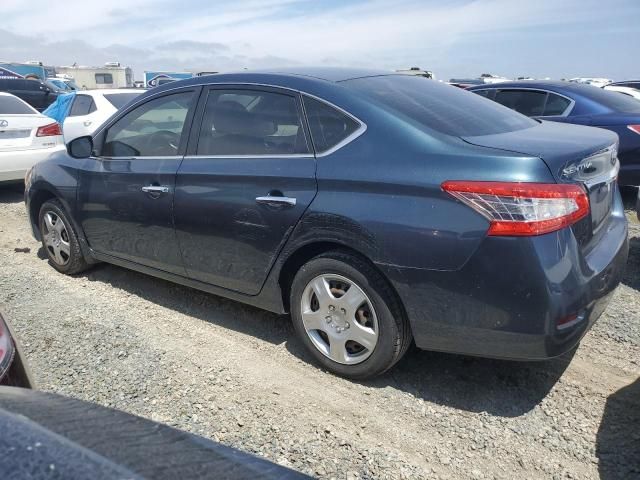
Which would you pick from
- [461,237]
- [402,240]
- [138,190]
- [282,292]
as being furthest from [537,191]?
[138,190]

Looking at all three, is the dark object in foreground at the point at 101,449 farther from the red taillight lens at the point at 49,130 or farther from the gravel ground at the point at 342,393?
the red taillight lens at the point at 49,130

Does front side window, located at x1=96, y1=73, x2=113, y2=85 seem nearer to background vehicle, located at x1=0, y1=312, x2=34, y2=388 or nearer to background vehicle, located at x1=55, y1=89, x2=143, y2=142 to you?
background vehicle, located at x1=55, y1=89, x2=143, y2=142

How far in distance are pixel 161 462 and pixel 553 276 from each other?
181 centimetres

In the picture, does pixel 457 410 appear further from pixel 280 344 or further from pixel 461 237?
pixel 280 344

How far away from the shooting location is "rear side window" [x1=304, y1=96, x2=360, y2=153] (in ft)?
9.49

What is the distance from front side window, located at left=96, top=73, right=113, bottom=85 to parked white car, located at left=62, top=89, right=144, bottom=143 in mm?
32960

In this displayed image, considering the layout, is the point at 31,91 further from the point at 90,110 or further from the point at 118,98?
the point at 118,98

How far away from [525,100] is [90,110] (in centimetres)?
720

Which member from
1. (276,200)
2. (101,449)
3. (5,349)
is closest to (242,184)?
(276,200)

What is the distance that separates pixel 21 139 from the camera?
750 cm

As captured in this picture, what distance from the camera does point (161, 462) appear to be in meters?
1.25

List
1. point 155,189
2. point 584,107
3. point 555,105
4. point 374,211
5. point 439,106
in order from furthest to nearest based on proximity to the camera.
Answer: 1. point 555,105
2. point 584,107
3. point 155,189
4. point 439,106
5. point 374,211

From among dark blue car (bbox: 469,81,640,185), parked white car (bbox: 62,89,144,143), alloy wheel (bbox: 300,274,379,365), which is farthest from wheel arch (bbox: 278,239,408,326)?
parked white car (bbox: 62,89,144,143)

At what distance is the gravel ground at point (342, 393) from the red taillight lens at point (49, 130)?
4385 mm
